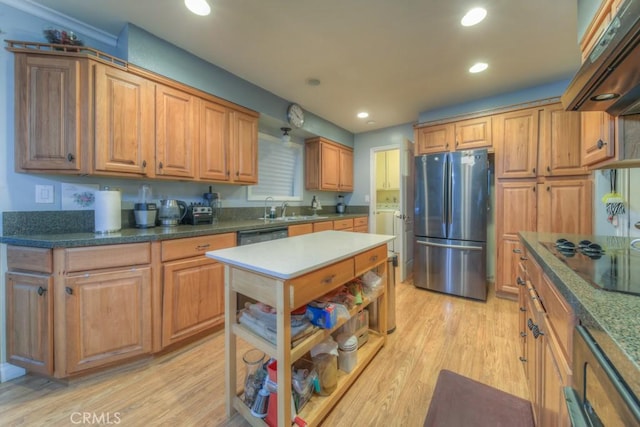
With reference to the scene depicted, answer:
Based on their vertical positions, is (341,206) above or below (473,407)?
above

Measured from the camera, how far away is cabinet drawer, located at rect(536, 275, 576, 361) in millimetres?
727

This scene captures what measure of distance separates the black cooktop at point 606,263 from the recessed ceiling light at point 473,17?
1.64 metres

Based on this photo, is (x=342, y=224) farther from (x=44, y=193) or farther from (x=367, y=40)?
(x=44, y=193)

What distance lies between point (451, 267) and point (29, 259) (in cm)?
379

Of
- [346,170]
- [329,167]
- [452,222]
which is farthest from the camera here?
[346,170]

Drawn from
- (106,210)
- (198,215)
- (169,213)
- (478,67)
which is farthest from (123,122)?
(478,67)

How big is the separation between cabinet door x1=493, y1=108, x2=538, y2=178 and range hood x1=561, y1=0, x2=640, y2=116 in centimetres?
175

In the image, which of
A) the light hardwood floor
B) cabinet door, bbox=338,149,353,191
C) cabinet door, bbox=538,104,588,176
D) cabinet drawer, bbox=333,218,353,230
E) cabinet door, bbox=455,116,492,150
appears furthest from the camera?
cabinet door, bbox=338,149,353,191

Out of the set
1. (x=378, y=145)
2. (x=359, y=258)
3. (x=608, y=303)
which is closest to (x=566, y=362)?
(x=608, y=303)

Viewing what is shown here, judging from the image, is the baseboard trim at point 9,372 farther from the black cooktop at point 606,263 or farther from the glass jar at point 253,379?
the black cooktop at point 606,263

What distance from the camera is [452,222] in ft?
9.92

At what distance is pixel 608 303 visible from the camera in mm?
642

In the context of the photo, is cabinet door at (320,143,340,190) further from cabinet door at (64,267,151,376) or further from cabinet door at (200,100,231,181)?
cabinet door at (64,267,151,376)

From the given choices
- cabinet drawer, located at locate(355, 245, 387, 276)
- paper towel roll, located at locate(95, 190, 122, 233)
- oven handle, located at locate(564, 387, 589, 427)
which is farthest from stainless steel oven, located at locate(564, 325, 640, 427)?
paper towel roll, located at locate(95, 190, 122, 233)
